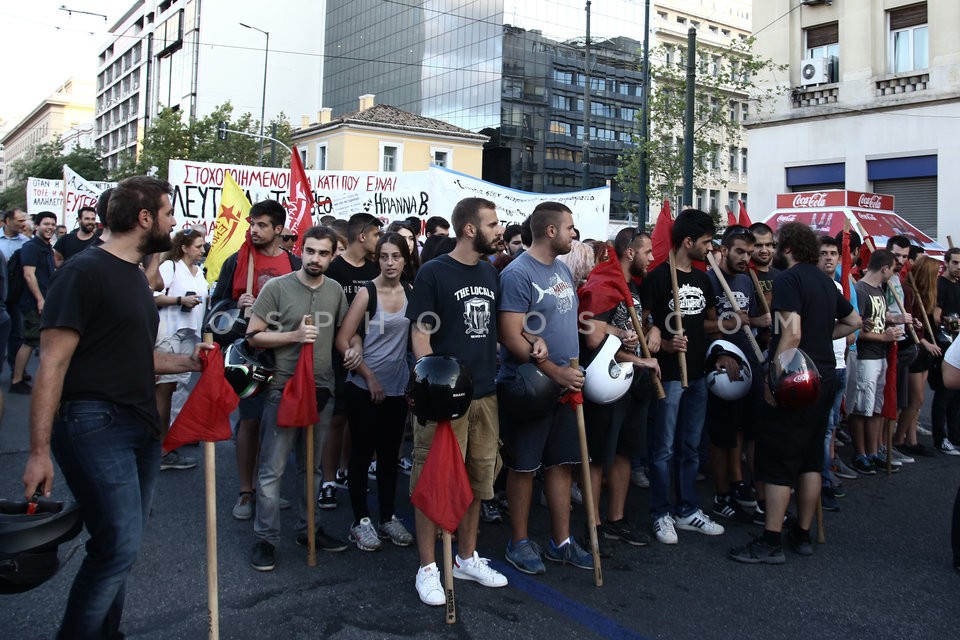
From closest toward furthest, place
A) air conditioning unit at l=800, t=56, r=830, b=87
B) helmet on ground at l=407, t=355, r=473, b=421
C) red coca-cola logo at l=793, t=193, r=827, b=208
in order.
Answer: helmet on ground at l=407, t=355, r=473, b=421, red coca-cola logo at l=793, t=193, r=827, b=208, air conditioning unit at l=800, t=56, r=830, b=87

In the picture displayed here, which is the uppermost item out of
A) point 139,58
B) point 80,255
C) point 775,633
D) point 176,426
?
point 139,58

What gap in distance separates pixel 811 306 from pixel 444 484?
255cm

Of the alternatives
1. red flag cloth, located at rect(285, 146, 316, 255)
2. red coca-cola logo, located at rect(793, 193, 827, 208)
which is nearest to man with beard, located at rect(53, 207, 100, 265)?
red flag cloth, located at rect(285, 146, 316, 255)

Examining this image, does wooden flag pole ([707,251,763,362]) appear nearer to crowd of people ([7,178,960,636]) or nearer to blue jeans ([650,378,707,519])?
crowd of people ([7,178,960,636])

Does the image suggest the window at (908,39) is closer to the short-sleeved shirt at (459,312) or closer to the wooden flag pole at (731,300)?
the wooden flag pole at (731,300)

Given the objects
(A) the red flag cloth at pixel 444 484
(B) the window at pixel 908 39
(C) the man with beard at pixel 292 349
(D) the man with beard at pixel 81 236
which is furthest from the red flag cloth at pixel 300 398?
(B) the window at pixel 908 39

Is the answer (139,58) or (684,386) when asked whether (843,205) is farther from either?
(139,58)

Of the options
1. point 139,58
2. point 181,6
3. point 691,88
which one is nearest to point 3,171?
point 139,58

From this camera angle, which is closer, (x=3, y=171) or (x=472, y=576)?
(x=472, y=576)

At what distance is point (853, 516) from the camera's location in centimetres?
580

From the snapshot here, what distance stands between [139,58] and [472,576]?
4003 inches

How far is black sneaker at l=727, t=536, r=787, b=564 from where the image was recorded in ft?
15.7

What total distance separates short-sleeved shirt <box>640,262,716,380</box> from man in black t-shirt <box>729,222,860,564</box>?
20.2 inches

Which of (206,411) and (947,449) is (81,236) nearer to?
(206,411)
